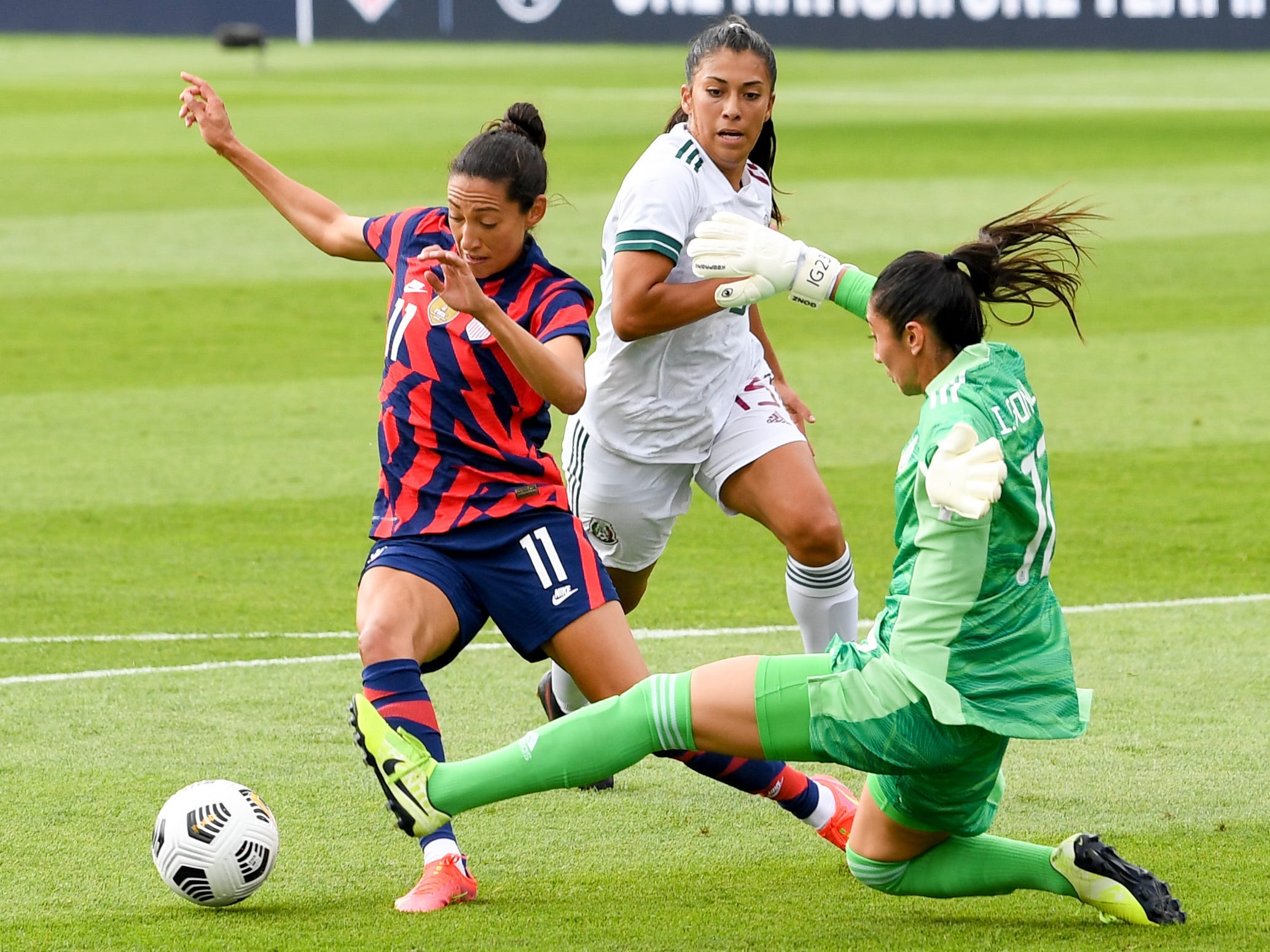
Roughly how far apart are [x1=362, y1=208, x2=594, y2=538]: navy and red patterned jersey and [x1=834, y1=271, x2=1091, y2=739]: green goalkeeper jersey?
1.06 metres

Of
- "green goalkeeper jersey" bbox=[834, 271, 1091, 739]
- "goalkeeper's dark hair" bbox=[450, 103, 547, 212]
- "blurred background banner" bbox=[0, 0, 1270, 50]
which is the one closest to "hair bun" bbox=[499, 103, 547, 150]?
"goalkeeper's dark hair" bbox=[450, 103, 547, 212]

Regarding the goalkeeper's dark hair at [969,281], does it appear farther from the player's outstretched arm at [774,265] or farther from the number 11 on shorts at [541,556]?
the number 11 on shorts at [541,556]

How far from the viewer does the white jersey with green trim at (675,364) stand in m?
5.47

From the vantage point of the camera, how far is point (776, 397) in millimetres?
5797

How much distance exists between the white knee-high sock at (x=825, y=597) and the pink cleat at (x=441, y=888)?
1397 millimetres

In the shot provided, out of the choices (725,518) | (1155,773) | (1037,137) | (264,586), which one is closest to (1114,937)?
(1155,773)

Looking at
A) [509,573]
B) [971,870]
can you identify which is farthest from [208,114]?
[971,870]

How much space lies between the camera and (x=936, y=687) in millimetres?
3902

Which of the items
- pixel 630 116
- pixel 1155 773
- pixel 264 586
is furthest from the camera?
pixel 630 116

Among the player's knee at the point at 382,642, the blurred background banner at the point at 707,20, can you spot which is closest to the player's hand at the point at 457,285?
the player's knee at the point at 382,642

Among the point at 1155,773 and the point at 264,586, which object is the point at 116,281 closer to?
the point at 264,586

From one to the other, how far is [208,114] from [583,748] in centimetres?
230

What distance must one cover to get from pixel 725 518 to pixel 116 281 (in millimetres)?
7713

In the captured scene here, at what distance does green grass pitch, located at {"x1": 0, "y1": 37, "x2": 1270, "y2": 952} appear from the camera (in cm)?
455
